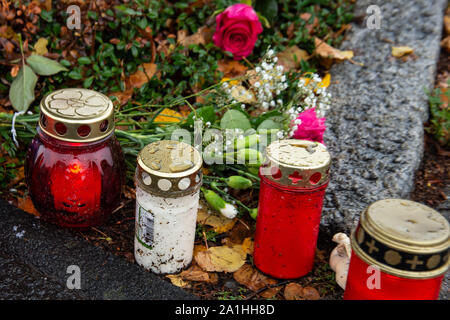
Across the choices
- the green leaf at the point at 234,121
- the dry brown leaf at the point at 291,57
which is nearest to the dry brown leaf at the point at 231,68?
the dry brown leaf at the point at 291,57

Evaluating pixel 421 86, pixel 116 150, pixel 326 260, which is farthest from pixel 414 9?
pixel 116 150

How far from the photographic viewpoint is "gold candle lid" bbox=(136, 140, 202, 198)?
5.51 ft

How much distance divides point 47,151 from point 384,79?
2054mm

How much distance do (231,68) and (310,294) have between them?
5.11ft

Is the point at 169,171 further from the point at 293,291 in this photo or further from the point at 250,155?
the point at 293,291

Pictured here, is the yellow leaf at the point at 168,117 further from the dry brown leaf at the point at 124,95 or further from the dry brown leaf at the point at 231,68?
the dry brown leaf at the point at 231,68

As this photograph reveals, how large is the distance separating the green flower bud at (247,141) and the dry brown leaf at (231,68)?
2.90 feet

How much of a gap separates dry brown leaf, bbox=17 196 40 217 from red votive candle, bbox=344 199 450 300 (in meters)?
1.33

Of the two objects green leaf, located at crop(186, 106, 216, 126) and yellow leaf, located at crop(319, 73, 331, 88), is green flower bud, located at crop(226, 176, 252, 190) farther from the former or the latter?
yellow leaf, located at crop(319, 73, 331, 88)

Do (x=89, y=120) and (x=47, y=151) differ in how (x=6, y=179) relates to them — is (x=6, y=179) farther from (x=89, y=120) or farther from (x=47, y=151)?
(x=89, y=120)

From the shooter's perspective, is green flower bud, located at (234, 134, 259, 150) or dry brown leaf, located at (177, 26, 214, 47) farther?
dry brown leaf, located at (177, 26, 214, 47)

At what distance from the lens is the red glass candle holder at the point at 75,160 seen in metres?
1.78

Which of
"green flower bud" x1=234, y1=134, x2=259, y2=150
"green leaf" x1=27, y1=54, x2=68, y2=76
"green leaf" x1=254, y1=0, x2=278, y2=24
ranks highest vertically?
"green leaf" x1=254, y1=0, x2=278, y2=24

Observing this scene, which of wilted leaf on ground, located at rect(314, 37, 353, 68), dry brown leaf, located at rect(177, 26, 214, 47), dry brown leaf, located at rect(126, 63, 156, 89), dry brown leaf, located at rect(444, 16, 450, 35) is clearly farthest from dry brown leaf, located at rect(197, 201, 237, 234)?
dry brown leaf, located at rect(444, 16, 450, 35)
